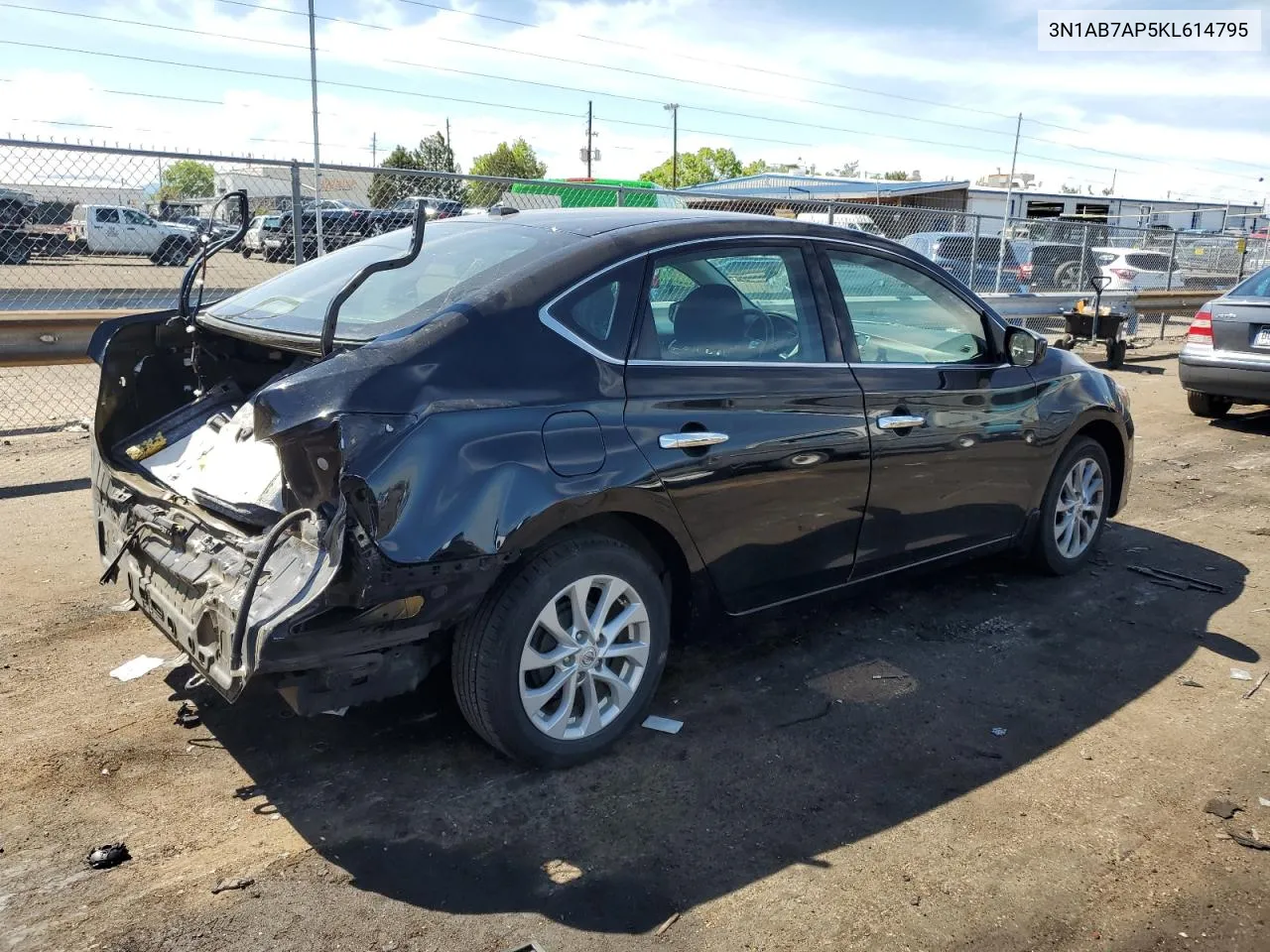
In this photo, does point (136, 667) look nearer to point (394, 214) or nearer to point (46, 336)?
point (46, 336)

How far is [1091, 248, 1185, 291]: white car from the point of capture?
20375 millimetres

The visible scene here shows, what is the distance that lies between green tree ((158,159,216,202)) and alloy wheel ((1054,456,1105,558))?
637cm

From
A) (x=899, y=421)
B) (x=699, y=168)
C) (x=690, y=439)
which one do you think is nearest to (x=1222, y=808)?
(x=899, y=421)

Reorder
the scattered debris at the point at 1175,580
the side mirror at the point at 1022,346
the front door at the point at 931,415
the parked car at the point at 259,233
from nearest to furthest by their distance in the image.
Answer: the front door at the point at 931,415 < the side mirror at the point at 1022,346 < the scattered debris at the point at 1175,580 < the parked car at the point at 259,233

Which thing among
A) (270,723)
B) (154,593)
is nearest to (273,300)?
(154,593)

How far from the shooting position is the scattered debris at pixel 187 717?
3632 millimetres

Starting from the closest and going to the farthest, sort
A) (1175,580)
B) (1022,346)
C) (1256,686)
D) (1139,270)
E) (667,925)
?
1. (667,925)
2. (1256,686)
3. (1022,346)
4. (1175,580)
5. (1139,270)

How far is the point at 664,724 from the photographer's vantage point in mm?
3717

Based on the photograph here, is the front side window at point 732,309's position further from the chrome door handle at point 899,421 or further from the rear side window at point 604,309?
the chrome door handle at point 899,421

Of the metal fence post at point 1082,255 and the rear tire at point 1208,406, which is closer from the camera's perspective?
the rear tire at point 1208,406

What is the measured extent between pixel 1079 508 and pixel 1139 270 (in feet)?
59.2

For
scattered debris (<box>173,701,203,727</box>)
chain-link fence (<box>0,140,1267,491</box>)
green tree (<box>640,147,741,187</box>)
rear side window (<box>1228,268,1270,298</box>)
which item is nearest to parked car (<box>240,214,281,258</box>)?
chain-link fence (<box>0,140,1267,491</box>)

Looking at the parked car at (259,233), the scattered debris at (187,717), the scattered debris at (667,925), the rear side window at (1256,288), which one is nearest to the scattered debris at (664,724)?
the scattered debris at (667,925)

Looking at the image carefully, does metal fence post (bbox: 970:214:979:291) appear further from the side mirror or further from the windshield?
the windshield
